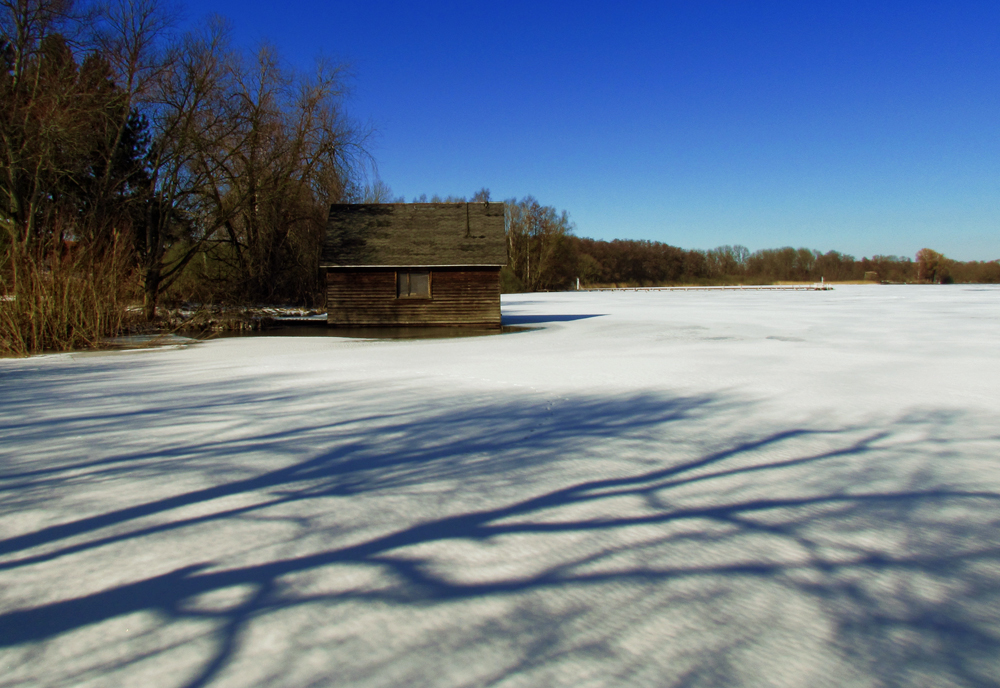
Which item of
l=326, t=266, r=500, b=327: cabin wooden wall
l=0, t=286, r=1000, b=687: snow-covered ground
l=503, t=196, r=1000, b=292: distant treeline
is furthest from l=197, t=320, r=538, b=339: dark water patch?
l=503, t=196, r=1000, b=292: distant treeline

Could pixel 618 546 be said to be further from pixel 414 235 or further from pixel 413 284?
pixel 414 235

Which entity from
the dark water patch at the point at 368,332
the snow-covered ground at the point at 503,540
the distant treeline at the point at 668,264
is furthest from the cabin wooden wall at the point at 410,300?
the distant treeline at the point at 668,264

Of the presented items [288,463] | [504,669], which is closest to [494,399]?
[288,463]

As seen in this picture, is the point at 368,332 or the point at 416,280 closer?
the point at 368,332

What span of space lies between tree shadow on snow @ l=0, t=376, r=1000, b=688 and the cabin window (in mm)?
15584

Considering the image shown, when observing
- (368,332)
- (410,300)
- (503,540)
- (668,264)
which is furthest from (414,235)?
(668,264)

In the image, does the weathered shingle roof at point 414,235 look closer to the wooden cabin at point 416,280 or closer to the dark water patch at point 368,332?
the wooden cabin at point 416,280

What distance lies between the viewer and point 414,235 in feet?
68.3

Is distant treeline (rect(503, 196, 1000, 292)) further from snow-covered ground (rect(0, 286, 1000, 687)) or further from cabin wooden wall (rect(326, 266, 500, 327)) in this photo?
snow-covered ground (rect(0, 286, 1000, 687))

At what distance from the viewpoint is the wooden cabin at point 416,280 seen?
1962 centimetres

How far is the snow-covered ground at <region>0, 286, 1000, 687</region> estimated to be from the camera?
6.19ft

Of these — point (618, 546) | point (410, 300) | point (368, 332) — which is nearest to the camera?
point (618, 546)

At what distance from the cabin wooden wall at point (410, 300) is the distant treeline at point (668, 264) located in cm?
3895

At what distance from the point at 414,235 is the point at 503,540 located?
746 inches
